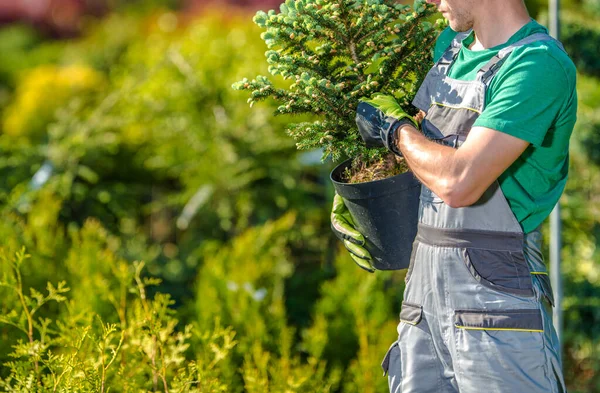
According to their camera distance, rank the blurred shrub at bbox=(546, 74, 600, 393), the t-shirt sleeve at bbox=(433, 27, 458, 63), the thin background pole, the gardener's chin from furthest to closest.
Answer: the blurred shrub at bbox=(546, 74, 600, 393)
the thin background pole
the t-shirt sleeve at bbox=(433, 27, 458, 63)
the gardener's chin

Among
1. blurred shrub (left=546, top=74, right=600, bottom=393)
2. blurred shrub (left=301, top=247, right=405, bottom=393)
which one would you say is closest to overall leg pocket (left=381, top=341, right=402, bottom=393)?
blurred shrub (left=301, top=247, right=405, bottom=393)

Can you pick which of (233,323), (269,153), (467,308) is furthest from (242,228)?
(467,308)

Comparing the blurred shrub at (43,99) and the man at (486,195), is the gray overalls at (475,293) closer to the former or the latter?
the man at (486,195)

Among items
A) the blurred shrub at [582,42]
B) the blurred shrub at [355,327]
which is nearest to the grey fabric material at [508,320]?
the blurred shrub at [355,327]

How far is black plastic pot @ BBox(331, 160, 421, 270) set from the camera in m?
1.94

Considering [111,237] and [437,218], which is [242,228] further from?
[437,218]

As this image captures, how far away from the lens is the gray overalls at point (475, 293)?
1.70m

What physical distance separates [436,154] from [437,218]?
0.22 m

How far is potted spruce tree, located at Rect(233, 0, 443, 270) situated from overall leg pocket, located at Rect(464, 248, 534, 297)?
0.31 metres

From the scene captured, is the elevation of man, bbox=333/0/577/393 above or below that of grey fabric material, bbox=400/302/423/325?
above

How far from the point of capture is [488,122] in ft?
5.28

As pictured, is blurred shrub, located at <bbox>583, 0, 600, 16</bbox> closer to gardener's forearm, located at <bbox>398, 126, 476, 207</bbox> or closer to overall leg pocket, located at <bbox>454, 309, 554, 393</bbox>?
gardener's forearm, located at <bbox>398, 126, 476, 207</bbox>

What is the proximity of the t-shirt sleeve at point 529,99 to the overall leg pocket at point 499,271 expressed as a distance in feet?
1.05

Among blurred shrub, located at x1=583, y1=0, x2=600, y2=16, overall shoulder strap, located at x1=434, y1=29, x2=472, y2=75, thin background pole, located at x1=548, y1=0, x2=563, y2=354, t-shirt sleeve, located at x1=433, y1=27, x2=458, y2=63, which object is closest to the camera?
overall shoulder strap, located at x1=434, y1=29, x2=472, y2=75
